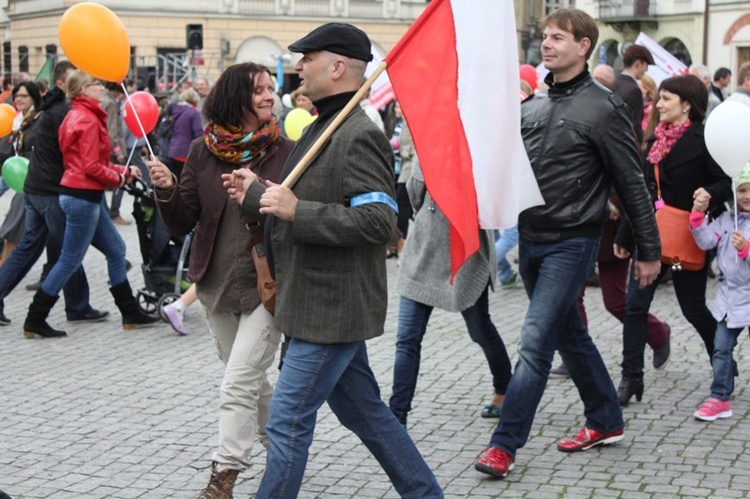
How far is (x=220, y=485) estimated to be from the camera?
4.93m

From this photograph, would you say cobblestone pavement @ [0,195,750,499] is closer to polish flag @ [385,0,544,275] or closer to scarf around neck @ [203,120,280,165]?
polish flag @ [385,0,544,275]

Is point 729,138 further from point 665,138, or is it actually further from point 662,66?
point 662,66

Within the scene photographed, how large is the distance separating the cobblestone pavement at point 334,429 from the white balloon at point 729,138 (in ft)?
4.44

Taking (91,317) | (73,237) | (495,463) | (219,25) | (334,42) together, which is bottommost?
(91,317)

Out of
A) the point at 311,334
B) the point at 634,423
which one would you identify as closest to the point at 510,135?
the point at 311,334

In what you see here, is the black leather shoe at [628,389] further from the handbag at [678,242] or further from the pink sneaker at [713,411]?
the handbag at [678,242]

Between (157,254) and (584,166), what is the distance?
4988 mm

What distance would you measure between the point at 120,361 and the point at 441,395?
233cm

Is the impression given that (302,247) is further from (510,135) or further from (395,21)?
(395,21)

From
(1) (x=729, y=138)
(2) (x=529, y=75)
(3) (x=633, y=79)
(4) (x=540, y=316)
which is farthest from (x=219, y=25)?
(4) (x=540, y=316)

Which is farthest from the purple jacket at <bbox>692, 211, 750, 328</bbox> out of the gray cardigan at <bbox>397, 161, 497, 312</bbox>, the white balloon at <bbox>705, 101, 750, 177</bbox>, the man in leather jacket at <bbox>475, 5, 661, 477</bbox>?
the gray cardigan at <bbox>397, 161, 497, 312</bbox>

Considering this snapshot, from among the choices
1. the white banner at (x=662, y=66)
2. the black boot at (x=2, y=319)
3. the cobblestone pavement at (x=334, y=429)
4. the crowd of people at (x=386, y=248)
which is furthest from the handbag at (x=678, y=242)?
the white banner at (x=662, y=66)

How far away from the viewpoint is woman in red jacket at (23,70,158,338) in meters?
8.29

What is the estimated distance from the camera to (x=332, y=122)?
4168 millimetres
